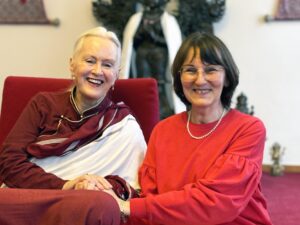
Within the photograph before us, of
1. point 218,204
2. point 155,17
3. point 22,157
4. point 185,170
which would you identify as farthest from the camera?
point 155,17

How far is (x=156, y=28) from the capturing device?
3055mm

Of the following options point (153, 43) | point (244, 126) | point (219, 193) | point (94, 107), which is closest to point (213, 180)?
point (219, 193)

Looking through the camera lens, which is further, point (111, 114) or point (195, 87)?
point (111, 114)

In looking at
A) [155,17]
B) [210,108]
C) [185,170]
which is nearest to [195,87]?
[210,108]

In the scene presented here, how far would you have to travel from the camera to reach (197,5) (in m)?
3.17

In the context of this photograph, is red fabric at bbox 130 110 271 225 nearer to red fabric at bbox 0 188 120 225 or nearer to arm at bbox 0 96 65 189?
red fabric at bbox 0 188 120 225

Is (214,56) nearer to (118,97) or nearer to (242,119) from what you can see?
(242,119)

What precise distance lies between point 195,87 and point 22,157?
0.65 m

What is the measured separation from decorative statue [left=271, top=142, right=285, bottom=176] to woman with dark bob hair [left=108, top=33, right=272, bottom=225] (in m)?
2.24

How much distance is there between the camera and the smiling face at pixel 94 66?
146cm

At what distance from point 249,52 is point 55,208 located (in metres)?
2.68

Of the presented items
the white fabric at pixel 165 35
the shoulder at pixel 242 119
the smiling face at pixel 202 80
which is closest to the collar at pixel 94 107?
the smiling face at pixel 202 80

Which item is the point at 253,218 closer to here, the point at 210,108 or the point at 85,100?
the point at 210,108

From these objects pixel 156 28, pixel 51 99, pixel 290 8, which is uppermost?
pixel 290 8
